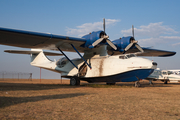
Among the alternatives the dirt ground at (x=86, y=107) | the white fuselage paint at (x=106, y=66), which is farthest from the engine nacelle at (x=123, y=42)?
the dirt ground at (x=86, y=107)

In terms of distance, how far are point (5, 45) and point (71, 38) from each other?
5.87 metres

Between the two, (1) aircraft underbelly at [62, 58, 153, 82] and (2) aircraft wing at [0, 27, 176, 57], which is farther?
(1) aircraft underbelly at [62, 58, 153, 82]

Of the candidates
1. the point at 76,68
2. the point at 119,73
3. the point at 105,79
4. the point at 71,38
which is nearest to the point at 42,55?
the point at 76,68

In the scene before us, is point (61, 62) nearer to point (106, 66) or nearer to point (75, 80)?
point (75, 80)

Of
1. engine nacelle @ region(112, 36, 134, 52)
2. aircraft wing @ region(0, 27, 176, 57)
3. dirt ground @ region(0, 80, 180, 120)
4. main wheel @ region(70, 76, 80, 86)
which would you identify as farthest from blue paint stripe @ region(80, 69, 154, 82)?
dirt ground @ region(0, 80, 180, 120)

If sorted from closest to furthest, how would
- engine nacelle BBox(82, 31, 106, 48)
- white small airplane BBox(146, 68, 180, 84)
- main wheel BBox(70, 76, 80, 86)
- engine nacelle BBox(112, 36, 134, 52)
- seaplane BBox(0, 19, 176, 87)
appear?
1. seaplane BBox(0, 19, 176, 87)
2. engine nacelle BBox(82, 31, 106, 48)
3. main wheel BBox(70, 76, 80, 86)
4. engine nacelle BBox(112, 36, 134, 52)
5. white small airplane BBox(146, 68, 180, 84)

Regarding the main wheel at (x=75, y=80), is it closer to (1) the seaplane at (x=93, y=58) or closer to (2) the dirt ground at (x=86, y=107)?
(1) the seaplane at (x=93, y=58)

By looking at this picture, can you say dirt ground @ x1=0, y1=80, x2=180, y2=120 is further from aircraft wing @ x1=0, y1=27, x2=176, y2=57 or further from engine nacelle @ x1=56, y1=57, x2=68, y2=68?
engine nacelle @ x1=56, y1=57, x2=68, y2=68

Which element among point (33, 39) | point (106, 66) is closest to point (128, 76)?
point (106, 66)

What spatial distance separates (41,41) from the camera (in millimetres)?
14516

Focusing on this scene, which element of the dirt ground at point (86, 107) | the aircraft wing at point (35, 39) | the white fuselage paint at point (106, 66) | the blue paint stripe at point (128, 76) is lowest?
the dirt ground at point (86, 107)

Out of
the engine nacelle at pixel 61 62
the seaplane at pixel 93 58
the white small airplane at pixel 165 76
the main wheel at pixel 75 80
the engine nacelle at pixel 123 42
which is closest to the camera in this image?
the seaplane at pixel 93 58

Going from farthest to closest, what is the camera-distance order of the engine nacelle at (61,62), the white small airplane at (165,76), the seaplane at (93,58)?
the white small airplane at (165,76), the engine nacelle at (61,62), the seaplane at (93,58)

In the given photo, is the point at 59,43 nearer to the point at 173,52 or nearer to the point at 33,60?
the point at 33,60
